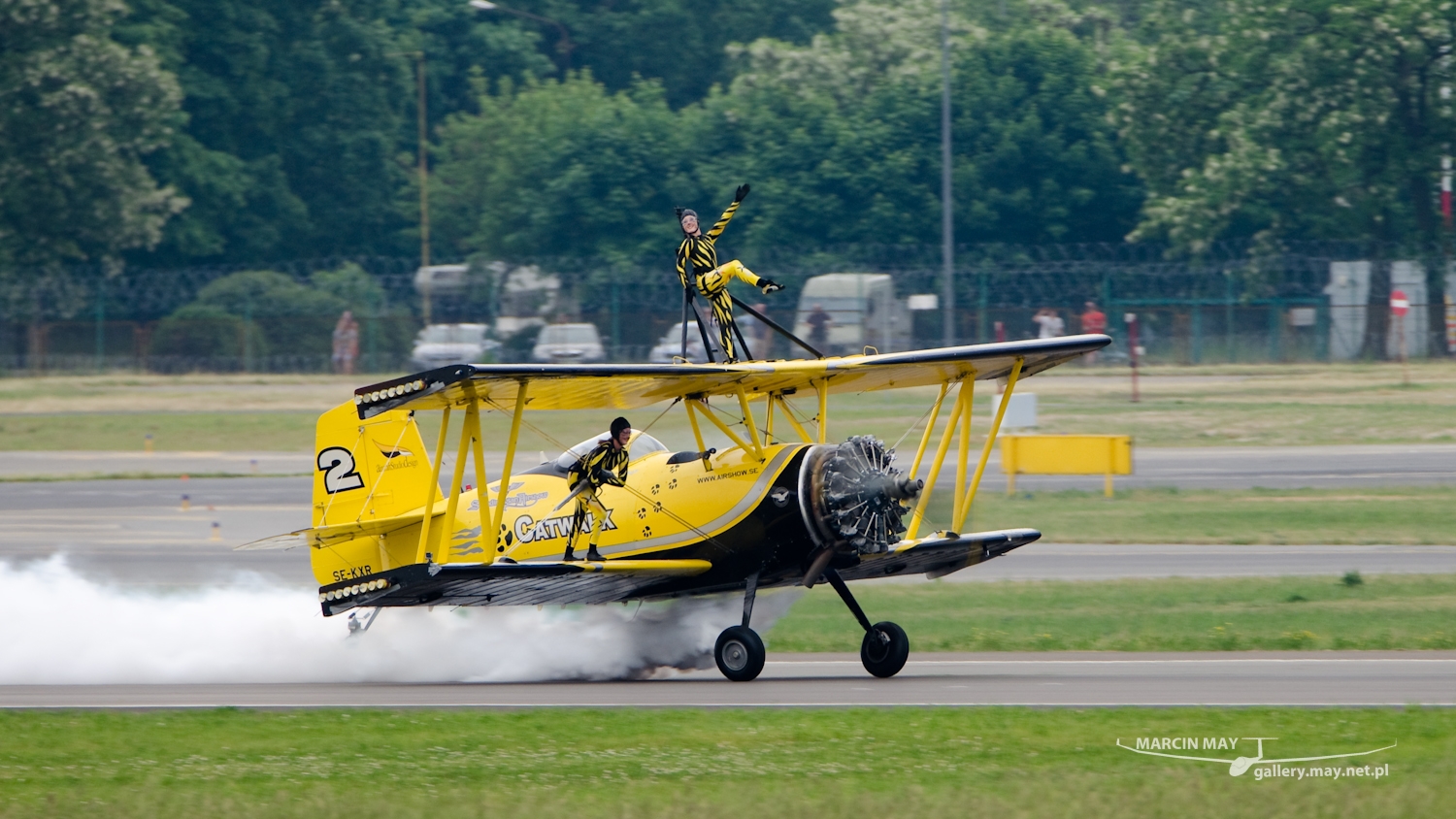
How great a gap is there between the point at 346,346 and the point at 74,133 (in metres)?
14.7

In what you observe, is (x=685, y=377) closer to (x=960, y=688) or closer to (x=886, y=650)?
(x=886, y=650)

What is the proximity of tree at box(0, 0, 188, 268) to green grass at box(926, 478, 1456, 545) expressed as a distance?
39.1m

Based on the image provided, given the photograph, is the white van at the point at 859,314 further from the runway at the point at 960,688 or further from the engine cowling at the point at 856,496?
the engine cowling at the point at 856,496

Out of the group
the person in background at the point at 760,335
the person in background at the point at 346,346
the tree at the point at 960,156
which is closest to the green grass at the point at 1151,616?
the person in background at the point at 760,335

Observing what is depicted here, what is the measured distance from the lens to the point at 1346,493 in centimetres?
2939

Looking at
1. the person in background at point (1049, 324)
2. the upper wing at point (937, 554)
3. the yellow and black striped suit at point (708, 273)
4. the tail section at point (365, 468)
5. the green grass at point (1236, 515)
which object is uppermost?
the yellow and black striped suit at point (708, 273)

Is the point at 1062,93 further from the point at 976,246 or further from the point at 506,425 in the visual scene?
the point at 506,425

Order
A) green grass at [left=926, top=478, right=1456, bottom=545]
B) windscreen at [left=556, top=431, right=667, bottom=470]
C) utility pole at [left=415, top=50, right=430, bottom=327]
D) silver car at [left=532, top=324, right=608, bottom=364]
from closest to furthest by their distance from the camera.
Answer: windscreen at [left=556, top=431, right=667, bottom=470], green grass at [left=926, top=478, right=1456, bottom=545], silver car at [left=532, top=324, right=608, bottom=364], utility pole at [left=415, top=50, right=430, bottom=327]

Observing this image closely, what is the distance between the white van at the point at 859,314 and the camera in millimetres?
47250

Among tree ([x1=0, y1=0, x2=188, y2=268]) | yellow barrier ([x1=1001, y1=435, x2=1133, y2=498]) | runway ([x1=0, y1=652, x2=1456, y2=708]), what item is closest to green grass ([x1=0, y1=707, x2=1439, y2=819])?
runway ([x1=0, y1=652, x2=1456, y2=708])

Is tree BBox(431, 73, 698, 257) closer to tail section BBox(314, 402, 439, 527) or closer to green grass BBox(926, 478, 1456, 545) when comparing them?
green grass BBox(926, 478, 1456, 545)

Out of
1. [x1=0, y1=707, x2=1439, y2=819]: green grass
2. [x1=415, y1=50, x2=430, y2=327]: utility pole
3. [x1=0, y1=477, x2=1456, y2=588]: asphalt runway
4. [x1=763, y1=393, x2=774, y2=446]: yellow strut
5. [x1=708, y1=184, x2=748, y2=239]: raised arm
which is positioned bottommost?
[x1=0, y1=477, x2=1456, y2=588]: asphalt runway

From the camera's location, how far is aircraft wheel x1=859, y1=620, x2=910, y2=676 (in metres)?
14.6

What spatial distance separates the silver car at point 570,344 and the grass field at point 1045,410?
16.0ft
